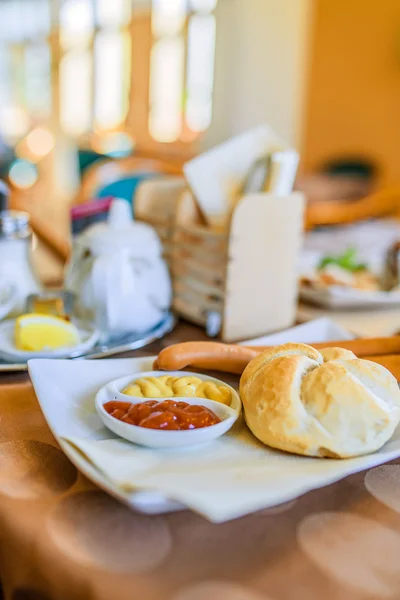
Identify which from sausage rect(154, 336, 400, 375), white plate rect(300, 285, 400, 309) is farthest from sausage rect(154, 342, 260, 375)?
white plate rect(300, 285, 400, 309)

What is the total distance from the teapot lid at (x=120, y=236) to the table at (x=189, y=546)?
385mm

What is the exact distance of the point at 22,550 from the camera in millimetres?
472

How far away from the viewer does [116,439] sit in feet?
1.88

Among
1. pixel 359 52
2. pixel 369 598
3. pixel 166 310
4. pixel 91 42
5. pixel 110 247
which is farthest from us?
→ pixel 91 42

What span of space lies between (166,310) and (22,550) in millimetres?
535

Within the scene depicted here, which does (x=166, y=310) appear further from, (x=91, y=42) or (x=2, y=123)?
(x=2, y=123)

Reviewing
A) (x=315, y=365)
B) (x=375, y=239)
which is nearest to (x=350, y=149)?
(x=375, y=239)

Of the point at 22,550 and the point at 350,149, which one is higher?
the point at 22,550

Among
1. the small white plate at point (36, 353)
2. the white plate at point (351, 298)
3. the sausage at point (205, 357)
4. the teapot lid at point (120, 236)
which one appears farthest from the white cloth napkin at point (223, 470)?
the white plate at point (351, 298)

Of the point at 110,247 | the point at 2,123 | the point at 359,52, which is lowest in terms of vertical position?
the point at 2,123

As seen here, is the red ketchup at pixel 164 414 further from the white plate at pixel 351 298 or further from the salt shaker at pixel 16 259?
the white plate at pixel 351 298

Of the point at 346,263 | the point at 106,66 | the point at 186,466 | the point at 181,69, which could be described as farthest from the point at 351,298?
the point at 106,66

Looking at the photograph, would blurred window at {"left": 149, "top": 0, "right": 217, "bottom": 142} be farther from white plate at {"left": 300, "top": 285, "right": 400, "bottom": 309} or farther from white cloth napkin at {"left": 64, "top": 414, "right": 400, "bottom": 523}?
white cloth napkin at {"left": 64, "top": 414, "right": 400, "bottom": 523}

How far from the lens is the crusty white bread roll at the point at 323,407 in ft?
1.77
